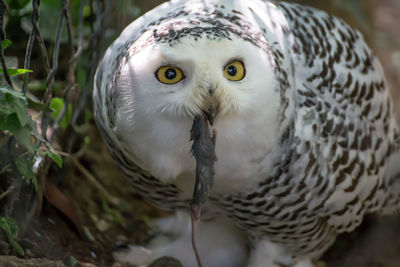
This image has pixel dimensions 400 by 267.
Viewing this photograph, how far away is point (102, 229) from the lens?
3.02 m

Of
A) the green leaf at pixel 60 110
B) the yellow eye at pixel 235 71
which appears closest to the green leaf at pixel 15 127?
the yellow eye at pixel 235 71

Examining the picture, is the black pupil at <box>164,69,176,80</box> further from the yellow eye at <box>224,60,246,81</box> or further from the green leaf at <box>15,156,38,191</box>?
the green leaf at <box>15,156,38,191</box>

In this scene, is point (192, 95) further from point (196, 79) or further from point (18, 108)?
point (18, 108)

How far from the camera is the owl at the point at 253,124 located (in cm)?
190

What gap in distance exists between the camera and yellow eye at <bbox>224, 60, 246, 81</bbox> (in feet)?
6.29

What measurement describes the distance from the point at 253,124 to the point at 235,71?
200 mm

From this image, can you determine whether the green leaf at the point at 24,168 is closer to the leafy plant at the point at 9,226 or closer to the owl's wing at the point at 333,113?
the leafy plant at the point at 9,226

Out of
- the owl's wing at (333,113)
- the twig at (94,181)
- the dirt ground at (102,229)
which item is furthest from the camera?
the twig at (94,181)

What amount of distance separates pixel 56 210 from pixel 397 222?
Result: 1763 millimetres

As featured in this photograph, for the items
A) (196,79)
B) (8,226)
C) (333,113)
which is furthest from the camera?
(333,113)

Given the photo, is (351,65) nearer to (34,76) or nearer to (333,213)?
(333,213)

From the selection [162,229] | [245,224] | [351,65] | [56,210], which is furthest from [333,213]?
[56,210]

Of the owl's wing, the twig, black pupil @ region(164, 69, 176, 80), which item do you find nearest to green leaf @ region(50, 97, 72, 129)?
the twig

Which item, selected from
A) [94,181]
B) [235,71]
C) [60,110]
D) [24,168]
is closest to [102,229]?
[94,181]
